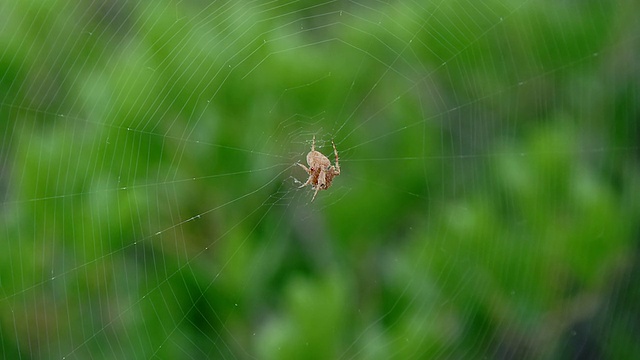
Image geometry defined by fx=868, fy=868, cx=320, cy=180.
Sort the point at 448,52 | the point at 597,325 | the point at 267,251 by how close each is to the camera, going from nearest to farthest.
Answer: the point at 267,251 < the point at 448,52 < the point at 597,325

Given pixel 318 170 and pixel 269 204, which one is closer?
pixel 269 204

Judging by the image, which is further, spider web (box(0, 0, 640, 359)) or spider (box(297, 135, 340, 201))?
spider (box(297, 135, 340, 201))

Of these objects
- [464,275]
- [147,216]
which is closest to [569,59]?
[464,275]

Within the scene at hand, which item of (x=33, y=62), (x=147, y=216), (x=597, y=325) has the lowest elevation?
(x=597, y=325)

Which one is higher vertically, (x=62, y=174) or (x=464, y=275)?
(x=62, y=174)

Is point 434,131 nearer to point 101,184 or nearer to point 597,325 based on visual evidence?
point 597,325
